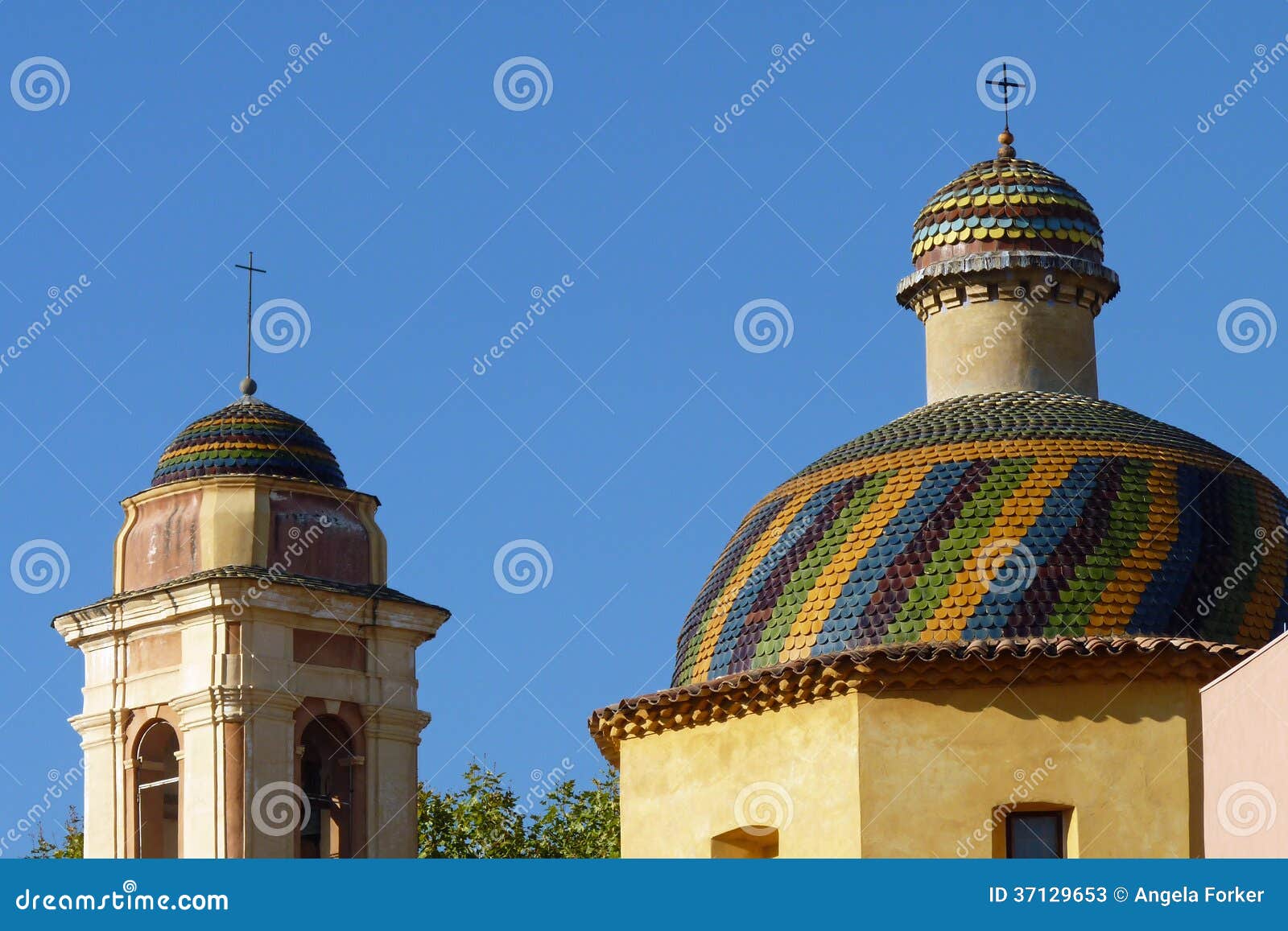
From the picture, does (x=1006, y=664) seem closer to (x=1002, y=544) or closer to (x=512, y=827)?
(x=1002, y=544)

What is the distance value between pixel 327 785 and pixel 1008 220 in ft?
26.4

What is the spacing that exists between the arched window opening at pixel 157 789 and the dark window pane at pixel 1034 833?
29.7ft

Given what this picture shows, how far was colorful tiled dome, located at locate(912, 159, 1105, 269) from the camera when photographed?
25656mm

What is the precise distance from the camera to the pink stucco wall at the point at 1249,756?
702 inches

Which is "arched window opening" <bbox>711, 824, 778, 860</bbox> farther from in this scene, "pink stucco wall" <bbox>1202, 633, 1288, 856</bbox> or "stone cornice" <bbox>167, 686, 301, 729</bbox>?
"stone cornice" <bbox>167, 686, 301, 729</bbox>

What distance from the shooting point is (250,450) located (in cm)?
2858

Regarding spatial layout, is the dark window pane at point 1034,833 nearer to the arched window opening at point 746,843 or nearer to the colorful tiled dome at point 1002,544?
the colorful tiled dome at point 1002,544

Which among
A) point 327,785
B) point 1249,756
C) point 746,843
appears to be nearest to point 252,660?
point 327,785

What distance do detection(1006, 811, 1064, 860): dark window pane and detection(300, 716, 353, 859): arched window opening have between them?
8.03 meters
